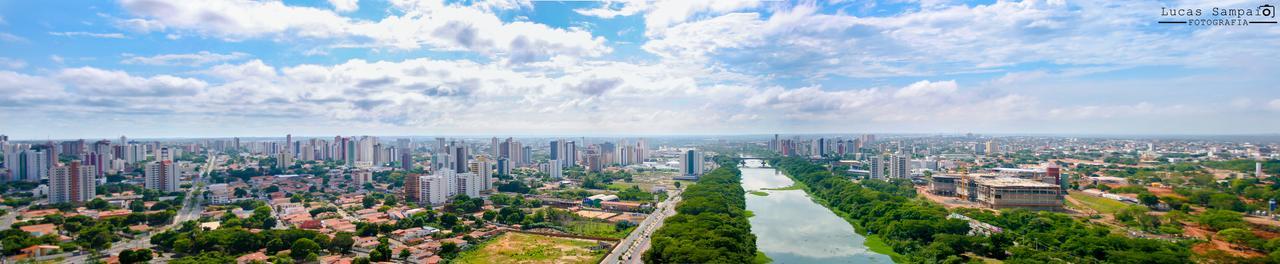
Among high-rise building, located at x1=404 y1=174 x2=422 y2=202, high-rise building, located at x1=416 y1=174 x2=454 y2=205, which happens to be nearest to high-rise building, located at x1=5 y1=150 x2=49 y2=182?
high-rise building, located at x1=404 y1=174 x2=422 y2=202

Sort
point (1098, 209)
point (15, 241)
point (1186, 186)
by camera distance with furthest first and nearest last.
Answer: point (1186, 186) < point (1098, 209) < point (15, 241)

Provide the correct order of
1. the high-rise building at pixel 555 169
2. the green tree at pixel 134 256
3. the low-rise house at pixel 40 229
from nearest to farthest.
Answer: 1. the green tree at pixel 134 256
2. the low-rise house at pixel 40 229
3. the high-rise building at pixel 555 169

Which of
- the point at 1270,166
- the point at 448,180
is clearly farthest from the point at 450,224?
the point at 1270,166

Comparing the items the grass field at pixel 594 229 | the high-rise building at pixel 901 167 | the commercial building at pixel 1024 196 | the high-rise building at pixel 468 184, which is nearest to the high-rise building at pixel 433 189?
the high-rise building at pixel 468 184

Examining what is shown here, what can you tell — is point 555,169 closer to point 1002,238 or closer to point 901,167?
point 901,167

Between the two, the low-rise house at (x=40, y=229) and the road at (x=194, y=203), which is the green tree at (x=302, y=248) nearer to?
the low-rise house at (x=40, y=229)

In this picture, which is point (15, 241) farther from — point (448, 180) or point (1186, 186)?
point (1186, 186)

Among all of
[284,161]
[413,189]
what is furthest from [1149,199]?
[284,161]

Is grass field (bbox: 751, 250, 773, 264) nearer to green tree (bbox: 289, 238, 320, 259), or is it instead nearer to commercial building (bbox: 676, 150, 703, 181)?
green tree (bbox: 289, 238, 320, 259)
